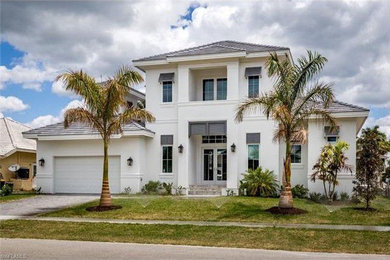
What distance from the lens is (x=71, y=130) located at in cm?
2622

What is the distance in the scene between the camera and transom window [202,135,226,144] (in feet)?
85.9

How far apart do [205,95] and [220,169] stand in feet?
15.1

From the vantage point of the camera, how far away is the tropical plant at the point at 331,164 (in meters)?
21.5

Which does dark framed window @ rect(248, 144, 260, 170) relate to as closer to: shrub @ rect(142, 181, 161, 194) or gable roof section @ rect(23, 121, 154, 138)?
shrub @ rect(142, 181, 161, 194)

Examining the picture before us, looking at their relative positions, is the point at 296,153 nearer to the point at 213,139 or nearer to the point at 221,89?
the point at 213,139

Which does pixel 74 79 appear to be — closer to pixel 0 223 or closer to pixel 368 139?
pixel 0 223

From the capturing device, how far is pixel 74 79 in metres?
18.5

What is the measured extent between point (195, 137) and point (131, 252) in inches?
627

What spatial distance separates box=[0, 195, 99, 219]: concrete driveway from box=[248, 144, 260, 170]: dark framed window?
8.98 metres

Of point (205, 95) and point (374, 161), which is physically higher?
point (205, 95)

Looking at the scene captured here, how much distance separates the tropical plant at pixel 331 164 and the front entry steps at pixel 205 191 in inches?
208

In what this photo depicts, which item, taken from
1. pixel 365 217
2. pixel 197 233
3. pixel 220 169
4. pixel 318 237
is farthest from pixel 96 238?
pixel 220 169

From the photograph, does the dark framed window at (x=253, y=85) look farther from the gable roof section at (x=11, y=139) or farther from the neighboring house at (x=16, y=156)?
the gable roof section at (x=11, y=139)

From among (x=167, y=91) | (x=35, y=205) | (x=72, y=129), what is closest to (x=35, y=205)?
(x=35, y=205)
